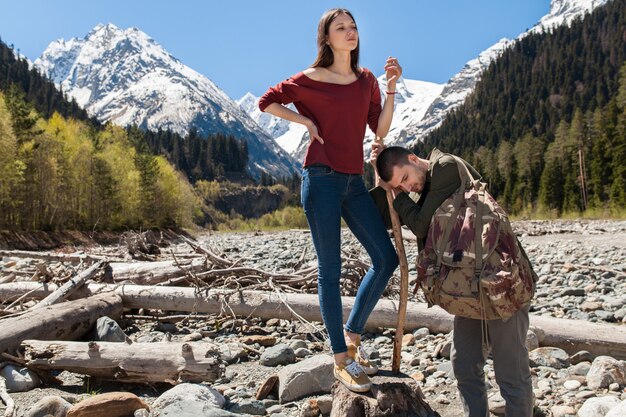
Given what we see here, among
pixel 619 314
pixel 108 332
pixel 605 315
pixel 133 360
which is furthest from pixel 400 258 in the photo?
pixel 619 314

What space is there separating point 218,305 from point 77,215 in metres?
42.0

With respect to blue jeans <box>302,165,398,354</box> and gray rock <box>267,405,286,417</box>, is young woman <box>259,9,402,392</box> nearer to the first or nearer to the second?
blue jeans <box>302,165,398,354</box>

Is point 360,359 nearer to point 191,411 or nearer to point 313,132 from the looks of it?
point 191,411

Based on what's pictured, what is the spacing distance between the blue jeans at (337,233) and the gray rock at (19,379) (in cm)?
324

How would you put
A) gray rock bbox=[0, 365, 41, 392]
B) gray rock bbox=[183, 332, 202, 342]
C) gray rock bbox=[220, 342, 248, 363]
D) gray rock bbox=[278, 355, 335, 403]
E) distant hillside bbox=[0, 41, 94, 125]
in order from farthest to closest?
1. distant hillside bbox=[0, 41, 94, 125]
2. gray rock bbox=[183, 332, 202, 342]
3. gray rock bbox=[220, 342, 248, 363]
4. gray rock bbox=[0, 365, 41, 392]
5. gray rock bbox=[278, 355, 335, 403]

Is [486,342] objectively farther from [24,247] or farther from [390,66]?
[24,247]

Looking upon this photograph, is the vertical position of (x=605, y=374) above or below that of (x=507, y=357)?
below

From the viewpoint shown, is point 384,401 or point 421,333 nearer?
point 384,401

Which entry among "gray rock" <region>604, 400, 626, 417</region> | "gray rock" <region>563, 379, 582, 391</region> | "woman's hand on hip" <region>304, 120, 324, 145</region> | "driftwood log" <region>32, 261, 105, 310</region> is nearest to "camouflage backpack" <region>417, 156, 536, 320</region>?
"woman's hand on hip" <region>304, 120, 324, 145</region>

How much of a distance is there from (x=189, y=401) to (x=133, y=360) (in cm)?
117

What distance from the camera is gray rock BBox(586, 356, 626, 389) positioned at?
13.5 ft

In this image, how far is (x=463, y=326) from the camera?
10.2 feet

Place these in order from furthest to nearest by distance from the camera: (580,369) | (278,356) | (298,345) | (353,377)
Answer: (298,345) < (278,356) < (580,369) < (353,377)

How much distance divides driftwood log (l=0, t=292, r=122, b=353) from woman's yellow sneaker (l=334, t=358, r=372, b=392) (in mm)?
3771
